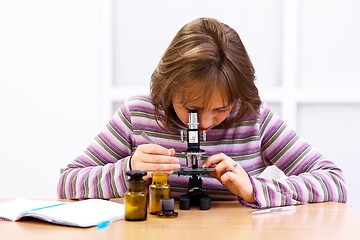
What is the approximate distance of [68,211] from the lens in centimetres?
162

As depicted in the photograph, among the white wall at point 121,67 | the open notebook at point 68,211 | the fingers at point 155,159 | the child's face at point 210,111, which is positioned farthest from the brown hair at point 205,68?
the white wall at point 121,67

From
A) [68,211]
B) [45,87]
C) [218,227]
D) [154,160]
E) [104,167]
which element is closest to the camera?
[218,227]

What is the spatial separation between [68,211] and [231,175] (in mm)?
462

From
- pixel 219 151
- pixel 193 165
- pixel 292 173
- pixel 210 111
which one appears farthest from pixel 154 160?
pixel 292 173

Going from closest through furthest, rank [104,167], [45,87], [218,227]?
[218,227] < [104,167] < [45,87]

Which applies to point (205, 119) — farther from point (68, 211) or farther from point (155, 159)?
point (68, 211)

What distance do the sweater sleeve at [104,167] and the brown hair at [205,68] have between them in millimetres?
264

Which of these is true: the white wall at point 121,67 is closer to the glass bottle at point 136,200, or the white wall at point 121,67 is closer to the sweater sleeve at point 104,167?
the sweater sleeve at point 104,167

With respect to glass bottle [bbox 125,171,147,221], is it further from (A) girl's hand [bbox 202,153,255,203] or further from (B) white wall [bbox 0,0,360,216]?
(B) white wall [bbox 0,0,360,216]

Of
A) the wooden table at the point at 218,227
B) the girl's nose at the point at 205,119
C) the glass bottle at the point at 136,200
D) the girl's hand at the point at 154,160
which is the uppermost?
the girl's nose at the point at 205,119

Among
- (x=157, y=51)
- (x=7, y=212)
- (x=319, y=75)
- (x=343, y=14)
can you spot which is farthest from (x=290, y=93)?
(x=7, y=212)

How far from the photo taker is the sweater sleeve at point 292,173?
180 centimetres

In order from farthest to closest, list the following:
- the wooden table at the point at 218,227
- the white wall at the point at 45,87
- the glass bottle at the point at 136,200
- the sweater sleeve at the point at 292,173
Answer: the white wall at the point at 45,87, the sweater sleeve at the point at 292,173, the glass bottle at the point at 136,200, the wooden table at the point at 218,227

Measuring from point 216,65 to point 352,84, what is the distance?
1.34 metres
